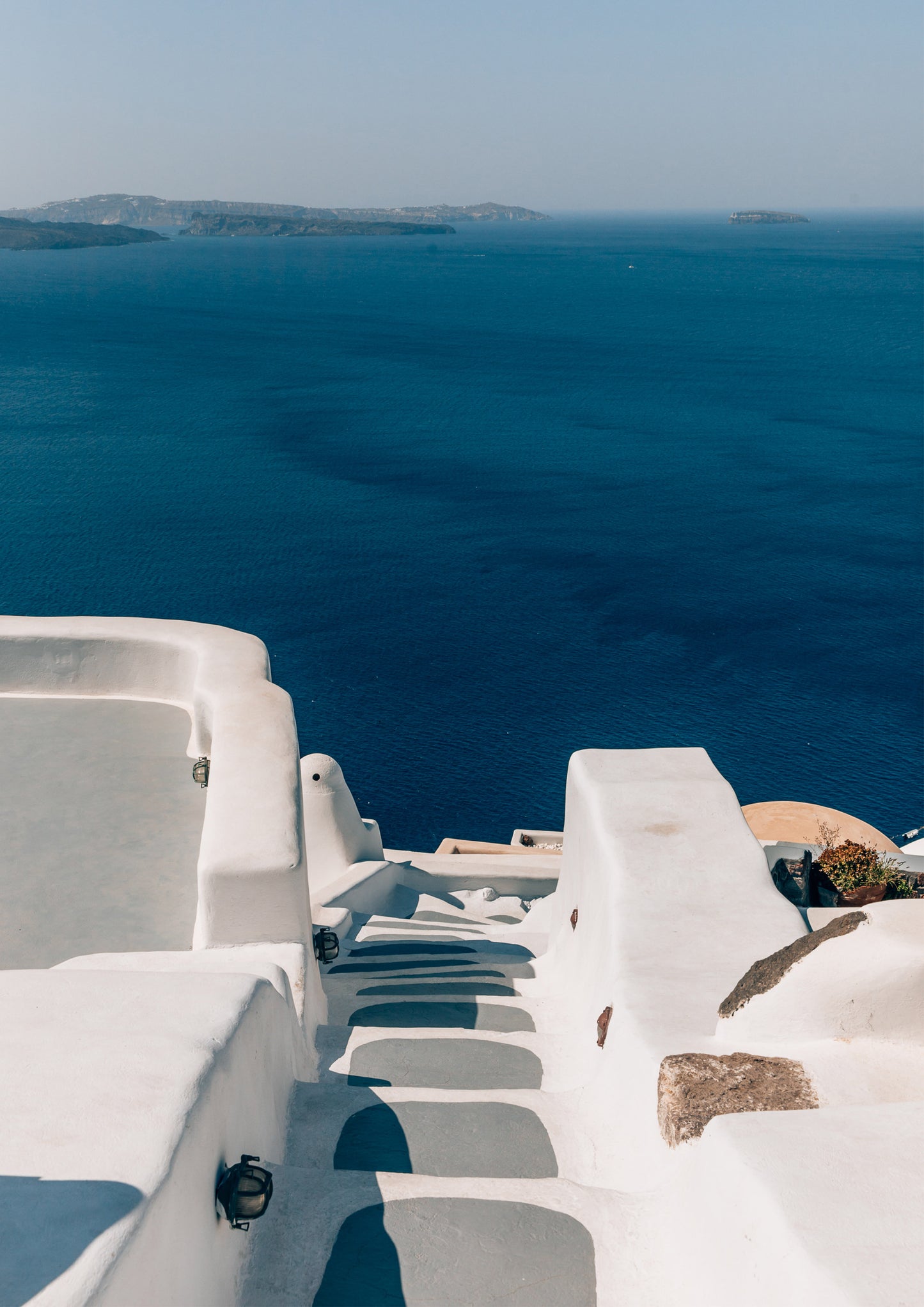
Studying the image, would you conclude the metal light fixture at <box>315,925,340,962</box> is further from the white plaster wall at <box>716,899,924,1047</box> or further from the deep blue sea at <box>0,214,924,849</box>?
the deep blue sea at <box>0,214,924,849</box>

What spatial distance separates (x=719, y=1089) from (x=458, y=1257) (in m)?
1.75

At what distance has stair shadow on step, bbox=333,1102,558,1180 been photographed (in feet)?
17.5

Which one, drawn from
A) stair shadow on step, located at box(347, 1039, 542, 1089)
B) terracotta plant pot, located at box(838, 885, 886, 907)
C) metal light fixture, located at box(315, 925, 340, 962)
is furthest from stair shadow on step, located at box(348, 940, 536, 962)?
stair shadow on step, located at box(347, 1039, 542, 1089)

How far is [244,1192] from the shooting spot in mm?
4238

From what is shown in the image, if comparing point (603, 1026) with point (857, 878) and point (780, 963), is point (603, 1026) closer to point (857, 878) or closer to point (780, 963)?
point (780, 963)

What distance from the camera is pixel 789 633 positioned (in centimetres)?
5172

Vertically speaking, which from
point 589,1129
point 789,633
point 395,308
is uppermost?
point 395,308

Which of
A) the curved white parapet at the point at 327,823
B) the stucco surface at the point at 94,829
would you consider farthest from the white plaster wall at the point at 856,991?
the curved white parapet at the point at 327,823

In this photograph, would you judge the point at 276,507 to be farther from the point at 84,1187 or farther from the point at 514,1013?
the point at 84,1187

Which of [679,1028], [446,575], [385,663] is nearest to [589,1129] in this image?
[679,1028]

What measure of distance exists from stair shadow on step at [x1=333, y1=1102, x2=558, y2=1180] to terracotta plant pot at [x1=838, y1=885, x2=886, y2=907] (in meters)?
4.88

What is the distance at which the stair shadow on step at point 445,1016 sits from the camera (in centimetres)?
776

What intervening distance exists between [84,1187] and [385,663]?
45950 mm

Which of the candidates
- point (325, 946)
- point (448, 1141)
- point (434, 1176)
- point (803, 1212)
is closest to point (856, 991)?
point (803, 1212)
